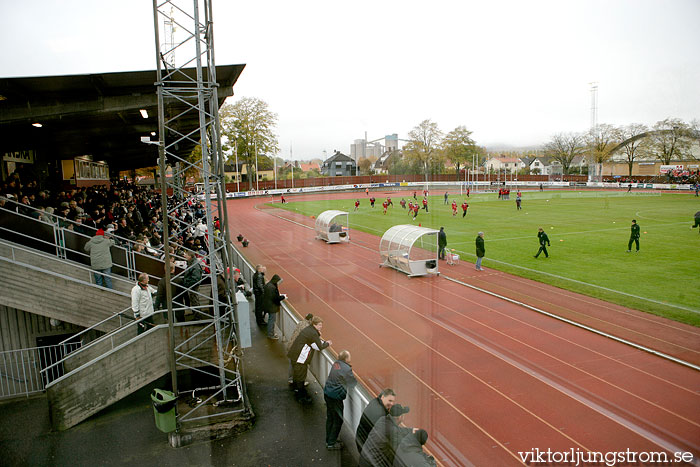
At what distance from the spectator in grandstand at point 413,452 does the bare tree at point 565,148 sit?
92.3m

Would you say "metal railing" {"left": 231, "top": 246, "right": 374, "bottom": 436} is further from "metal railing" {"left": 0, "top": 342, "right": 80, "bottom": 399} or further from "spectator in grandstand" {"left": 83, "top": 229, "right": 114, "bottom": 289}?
"metal railing" {"left": 0, "top": 342, "right": 80, "bottom": 399}

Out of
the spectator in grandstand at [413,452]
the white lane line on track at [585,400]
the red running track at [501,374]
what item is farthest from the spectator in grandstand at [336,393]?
the white lane line on track at [585,400]

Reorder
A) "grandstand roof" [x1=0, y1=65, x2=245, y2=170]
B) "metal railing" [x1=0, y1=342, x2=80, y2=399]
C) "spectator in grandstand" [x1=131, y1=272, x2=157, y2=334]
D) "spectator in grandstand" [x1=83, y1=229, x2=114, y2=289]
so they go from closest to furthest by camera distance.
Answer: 1. "spectator in grandstand" [x1=131, y1=272, x2=157, y2=334]
2. "metal railing" [x1=0, y1=342, x2=80, y2=399]
3. "spectator in grandstand" [x1=83, y1=229, x2=114, y2=289]
4. "grandstand roof" [x1=0, y1=65, x2=245, y2=170]

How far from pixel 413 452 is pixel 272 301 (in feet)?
22.9

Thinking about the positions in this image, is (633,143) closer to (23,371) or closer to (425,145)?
(425,145)

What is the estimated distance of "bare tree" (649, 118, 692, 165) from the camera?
2873 centimetres

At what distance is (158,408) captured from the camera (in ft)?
22.5

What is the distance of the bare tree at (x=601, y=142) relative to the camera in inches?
2658

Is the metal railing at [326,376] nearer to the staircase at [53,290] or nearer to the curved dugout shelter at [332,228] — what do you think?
the staircase at [53,290]

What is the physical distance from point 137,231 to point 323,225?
1153 centimetres

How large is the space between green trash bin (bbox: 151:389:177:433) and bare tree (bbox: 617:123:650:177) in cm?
4904

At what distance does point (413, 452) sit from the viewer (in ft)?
14.4

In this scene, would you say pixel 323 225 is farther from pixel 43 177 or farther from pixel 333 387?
pixel 333 387

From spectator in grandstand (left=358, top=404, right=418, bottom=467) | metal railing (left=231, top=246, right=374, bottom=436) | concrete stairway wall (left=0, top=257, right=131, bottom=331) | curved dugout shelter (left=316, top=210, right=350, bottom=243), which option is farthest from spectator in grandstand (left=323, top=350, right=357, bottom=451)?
curved dugout shelter (left=316, top=210, right=350, bottom=243)
